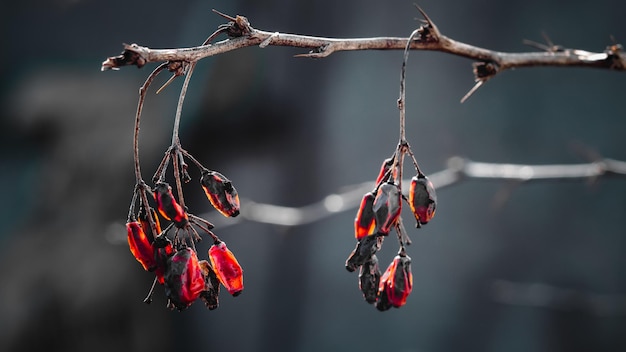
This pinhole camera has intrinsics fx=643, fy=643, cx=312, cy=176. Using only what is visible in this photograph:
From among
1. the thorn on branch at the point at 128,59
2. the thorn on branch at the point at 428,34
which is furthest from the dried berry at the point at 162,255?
the thorn on branch at the point at 428,34

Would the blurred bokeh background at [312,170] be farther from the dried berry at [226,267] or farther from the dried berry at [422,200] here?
the dried berry at [226,267]

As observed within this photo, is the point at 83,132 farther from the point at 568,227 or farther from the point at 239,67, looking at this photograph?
the point at 568,227

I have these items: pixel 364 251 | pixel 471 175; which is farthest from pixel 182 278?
pixel 471 175

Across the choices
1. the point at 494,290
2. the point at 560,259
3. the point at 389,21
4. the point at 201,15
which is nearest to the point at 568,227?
the point at 560,259

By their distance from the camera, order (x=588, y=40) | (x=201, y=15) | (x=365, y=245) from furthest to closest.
Answer: (x=201, y=15) < (x=588, y=40) < (x=365, y=245)

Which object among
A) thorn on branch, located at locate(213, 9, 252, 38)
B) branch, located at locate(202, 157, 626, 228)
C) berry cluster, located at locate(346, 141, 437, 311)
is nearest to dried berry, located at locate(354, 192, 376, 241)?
berry cluster, located at locate(346, 141, 437, 311)

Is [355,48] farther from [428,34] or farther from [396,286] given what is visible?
[396,286]
